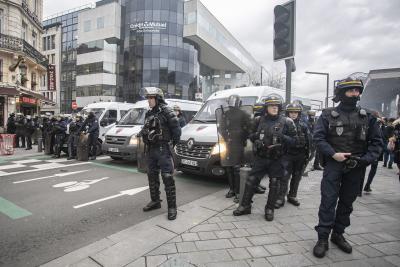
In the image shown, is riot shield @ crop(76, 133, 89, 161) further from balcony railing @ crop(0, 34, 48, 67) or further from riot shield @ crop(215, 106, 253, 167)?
balcony railing @ crop(0, 34, 48, 67)

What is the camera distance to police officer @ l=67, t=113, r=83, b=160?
10156 mm

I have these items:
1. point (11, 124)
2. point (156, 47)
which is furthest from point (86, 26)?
point (11, 124)

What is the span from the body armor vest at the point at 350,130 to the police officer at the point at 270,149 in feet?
3.01

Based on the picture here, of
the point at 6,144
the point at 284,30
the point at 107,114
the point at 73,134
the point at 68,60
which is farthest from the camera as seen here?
the point at 68,60

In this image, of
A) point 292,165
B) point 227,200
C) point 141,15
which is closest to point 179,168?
point 227,200

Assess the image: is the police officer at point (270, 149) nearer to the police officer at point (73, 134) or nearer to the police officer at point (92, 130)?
the police officer at point (92, 130)

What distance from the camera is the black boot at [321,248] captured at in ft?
9.77

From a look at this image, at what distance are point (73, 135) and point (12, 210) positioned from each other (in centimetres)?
615

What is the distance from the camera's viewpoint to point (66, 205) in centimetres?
482

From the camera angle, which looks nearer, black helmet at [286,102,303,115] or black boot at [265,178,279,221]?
black boot at [265,178,279,221]

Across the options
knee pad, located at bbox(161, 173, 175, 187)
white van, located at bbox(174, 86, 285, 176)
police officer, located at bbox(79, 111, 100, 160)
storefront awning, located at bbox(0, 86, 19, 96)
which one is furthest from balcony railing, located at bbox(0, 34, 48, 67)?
knee pad, located at bbox(161, 173, 175, 187)

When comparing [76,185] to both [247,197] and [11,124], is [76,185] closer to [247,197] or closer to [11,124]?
[247,197]

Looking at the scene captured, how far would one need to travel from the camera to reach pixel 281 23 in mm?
5223

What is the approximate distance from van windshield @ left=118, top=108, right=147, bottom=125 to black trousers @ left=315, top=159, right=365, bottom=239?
7174 mm
